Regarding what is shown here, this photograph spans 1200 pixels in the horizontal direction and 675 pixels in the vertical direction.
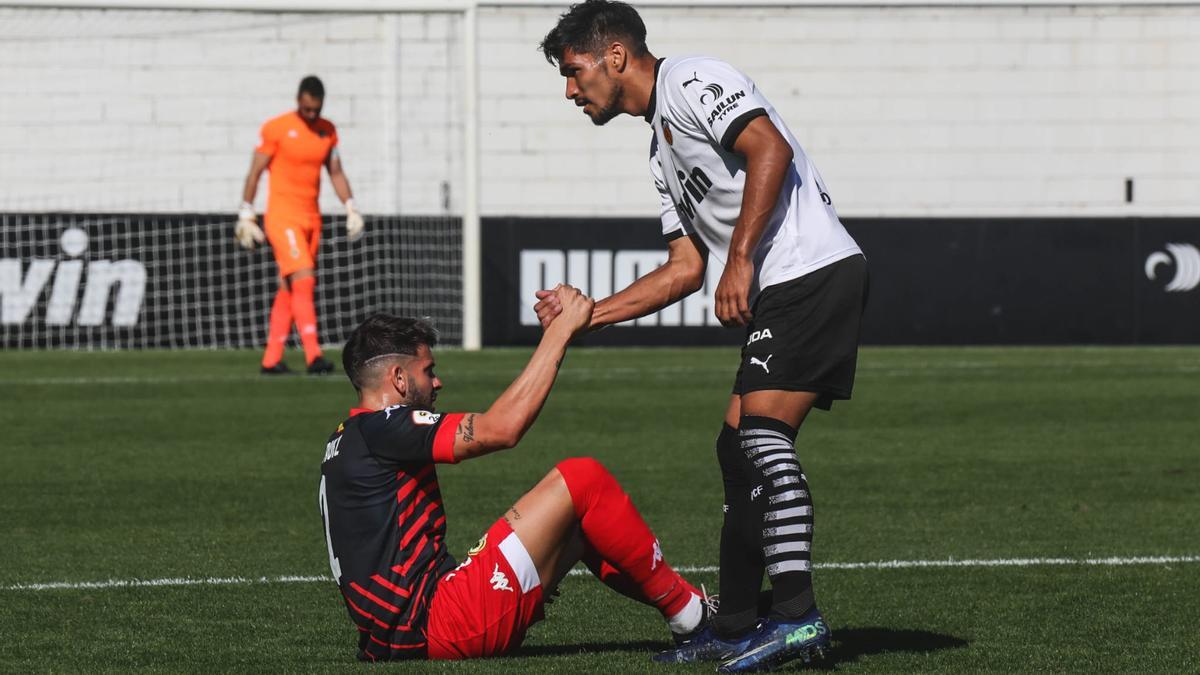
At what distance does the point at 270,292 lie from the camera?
1880 centimetres

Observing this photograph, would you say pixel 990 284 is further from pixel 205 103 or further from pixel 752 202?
pixel 752 202

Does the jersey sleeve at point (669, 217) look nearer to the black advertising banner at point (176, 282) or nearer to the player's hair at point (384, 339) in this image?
the player's hair at point (384, 339)

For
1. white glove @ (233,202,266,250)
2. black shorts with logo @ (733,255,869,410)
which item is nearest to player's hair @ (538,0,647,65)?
black shorts with logo @ (733,255,869,410)

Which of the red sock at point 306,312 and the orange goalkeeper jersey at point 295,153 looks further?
the orange goalkeeper jersey at point 295,153

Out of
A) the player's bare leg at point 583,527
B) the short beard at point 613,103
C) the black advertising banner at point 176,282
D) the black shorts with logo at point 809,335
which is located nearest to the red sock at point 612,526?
the player's bare leg at point 583,527

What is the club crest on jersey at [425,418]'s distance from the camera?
4539 millimetres

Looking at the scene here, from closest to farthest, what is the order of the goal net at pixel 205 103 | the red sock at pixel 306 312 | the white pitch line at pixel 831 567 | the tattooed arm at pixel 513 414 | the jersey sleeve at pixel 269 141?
the tattooed arm at pixel 513 414, the white pitch line at pixel 831 567, the red sock at pixel 306 312, the jersey sleeve at pixel 269 141, the goal net at pixel 205 103

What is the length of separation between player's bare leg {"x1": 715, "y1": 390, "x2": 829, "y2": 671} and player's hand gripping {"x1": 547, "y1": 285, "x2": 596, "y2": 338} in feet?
1.55

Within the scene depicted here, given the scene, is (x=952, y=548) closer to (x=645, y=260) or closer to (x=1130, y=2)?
(x=645, y=260)

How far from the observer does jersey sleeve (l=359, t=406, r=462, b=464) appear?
14.8 feet

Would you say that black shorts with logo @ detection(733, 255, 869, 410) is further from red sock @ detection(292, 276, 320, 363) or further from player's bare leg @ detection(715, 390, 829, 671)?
red sock @ detection(292, 276, 320, 363)

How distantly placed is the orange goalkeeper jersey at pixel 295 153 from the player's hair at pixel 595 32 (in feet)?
33.9

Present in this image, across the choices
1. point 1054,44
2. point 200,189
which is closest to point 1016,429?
point 1054,44

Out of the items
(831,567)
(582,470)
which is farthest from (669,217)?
(831,567)
